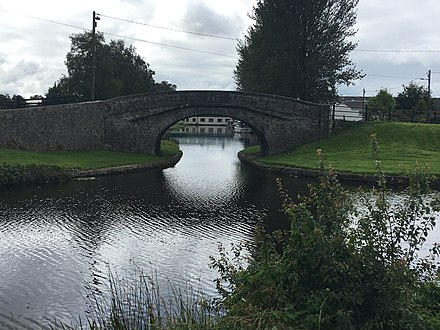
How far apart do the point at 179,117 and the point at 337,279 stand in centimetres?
3280

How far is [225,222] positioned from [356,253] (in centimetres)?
1056

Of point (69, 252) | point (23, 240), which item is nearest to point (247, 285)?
point (69, 252)

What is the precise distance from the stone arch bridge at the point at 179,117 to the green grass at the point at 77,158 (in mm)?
1477

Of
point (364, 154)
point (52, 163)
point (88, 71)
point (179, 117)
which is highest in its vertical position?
point (88, 71)

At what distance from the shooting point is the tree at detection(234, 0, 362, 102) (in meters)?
42.9

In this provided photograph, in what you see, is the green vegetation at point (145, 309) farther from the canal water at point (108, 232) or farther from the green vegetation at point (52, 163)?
the green vegetation at point (52, 163)

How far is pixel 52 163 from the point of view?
92.0 ft

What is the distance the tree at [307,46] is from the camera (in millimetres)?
42906

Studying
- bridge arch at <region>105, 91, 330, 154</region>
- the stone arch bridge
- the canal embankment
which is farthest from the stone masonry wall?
the canal embankment

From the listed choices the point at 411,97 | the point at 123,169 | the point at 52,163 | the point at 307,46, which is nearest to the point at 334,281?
the point at 52,163

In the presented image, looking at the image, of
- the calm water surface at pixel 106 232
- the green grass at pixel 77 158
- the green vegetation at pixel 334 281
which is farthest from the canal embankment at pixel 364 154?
the green vegetation at pixel 334 281

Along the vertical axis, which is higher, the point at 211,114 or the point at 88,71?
the point at 88,71

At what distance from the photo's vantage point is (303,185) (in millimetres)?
25969

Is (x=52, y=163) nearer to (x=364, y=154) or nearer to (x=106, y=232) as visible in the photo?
(x=106, y=232)
